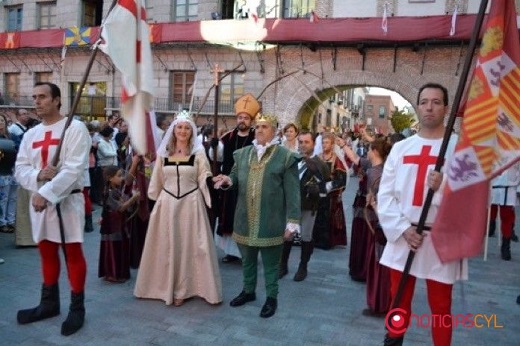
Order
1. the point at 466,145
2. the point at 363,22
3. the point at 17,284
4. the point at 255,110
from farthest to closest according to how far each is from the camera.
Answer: the point at 363,22 → the point at 255,110 → the point at 17,284 → the point at 466,145

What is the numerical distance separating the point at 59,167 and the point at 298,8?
15.3 metres

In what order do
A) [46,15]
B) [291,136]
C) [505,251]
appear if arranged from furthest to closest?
[46,15] → [291,136] → [505,251]

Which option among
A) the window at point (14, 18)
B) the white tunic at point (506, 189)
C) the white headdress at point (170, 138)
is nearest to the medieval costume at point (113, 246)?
the white headdress at point (170, 138)

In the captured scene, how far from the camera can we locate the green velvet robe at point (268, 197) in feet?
13.7

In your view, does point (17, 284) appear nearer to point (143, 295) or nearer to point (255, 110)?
point (143, 295)

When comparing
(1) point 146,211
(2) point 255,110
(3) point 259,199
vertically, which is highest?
(2) point 255,110

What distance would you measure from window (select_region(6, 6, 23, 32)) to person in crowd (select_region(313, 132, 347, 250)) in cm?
2073

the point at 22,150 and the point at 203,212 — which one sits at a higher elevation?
the point at 22,150

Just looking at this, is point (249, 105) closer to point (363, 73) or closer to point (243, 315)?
point (243, 315)

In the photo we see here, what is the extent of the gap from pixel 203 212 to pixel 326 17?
45.5 ft

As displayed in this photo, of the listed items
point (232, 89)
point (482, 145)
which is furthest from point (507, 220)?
point (232, 89)

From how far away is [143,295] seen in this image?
180 inches

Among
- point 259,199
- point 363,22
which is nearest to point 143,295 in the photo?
point 259,199

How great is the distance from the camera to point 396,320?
9.48ft
